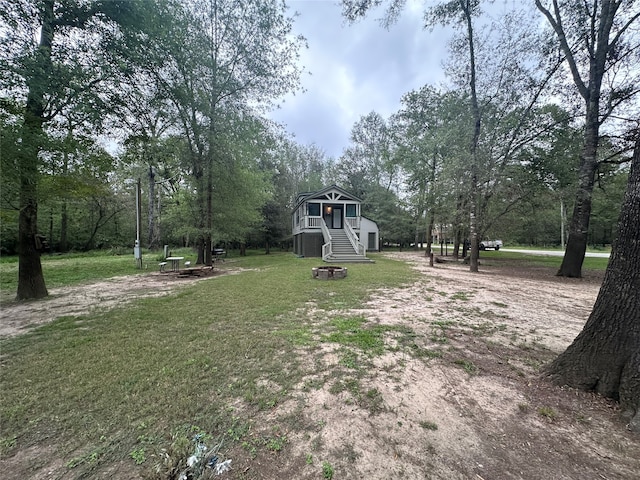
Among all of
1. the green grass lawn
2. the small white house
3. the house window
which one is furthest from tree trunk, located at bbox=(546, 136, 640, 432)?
the house window

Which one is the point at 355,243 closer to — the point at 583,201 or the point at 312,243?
the point at 312,243

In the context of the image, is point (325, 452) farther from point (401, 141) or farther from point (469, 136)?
point (401, 141)

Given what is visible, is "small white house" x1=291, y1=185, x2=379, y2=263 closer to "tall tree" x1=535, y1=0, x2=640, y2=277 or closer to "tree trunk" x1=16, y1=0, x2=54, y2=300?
"tall tree" x1=535, y1=0, x2=640, y2=277

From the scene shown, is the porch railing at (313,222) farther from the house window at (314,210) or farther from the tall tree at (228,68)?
the tall tree at (228,68)

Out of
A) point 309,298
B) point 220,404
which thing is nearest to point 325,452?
point 220,404

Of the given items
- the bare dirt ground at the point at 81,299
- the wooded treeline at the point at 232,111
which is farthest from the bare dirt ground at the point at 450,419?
the wooded treeline at the point at 232,111

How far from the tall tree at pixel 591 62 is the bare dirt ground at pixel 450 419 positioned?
8103 mm

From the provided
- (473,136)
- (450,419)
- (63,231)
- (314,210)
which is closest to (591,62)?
(473,136)

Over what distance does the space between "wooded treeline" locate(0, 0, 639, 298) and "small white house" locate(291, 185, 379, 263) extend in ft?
12.9

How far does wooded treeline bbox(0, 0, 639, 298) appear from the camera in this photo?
16.6 feet

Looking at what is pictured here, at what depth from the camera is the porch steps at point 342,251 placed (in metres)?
15.6

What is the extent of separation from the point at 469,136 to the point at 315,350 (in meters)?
12.3

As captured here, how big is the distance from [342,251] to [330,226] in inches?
211

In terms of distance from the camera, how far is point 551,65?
400 inches
